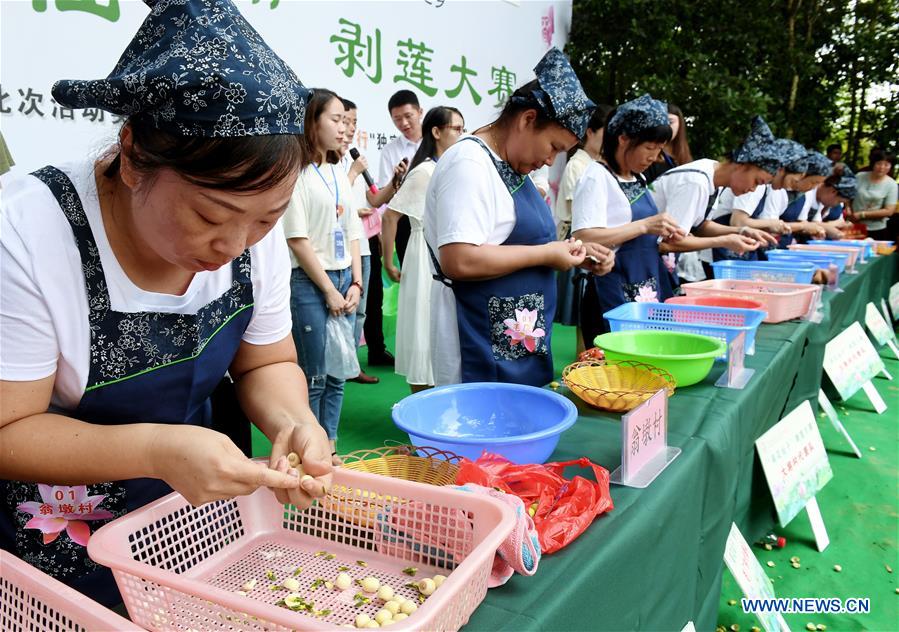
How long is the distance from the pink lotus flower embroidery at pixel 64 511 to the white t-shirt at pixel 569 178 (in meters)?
3.39

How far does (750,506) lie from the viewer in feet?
6.50

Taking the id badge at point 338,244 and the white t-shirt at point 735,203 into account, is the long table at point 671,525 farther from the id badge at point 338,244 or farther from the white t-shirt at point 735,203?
the white t-shirt at point 735,203

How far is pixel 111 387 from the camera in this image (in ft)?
2.77

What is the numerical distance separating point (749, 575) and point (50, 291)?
5.11 ft

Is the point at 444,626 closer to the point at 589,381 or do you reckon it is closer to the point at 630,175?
the point at 589,381

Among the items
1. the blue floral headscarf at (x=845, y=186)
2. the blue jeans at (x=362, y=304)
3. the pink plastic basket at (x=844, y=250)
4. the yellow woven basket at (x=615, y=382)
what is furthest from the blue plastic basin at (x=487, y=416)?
the blue floral headscarf at (x=845, y=186)

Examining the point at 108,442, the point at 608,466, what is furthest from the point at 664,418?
the point at 108,442

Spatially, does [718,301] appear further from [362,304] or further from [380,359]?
[380,359]

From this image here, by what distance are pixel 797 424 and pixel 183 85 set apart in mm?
2149

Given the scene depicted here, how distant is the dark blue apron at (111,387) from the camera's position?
817 mm

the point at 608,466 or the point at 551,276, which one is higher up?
the point at 551,276

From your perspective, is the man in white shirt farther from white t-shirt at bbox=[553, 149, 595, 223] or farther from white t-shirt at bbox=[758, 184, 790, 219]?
white t-shirt at bbox=[758, 184, 790, 219]

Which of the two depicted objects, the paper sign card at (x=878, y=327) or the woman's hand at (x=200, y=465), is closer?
the woman's hand at (x=200, y=465)

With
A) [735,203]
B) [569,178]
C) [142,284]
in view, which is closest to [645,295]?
[569,178]
